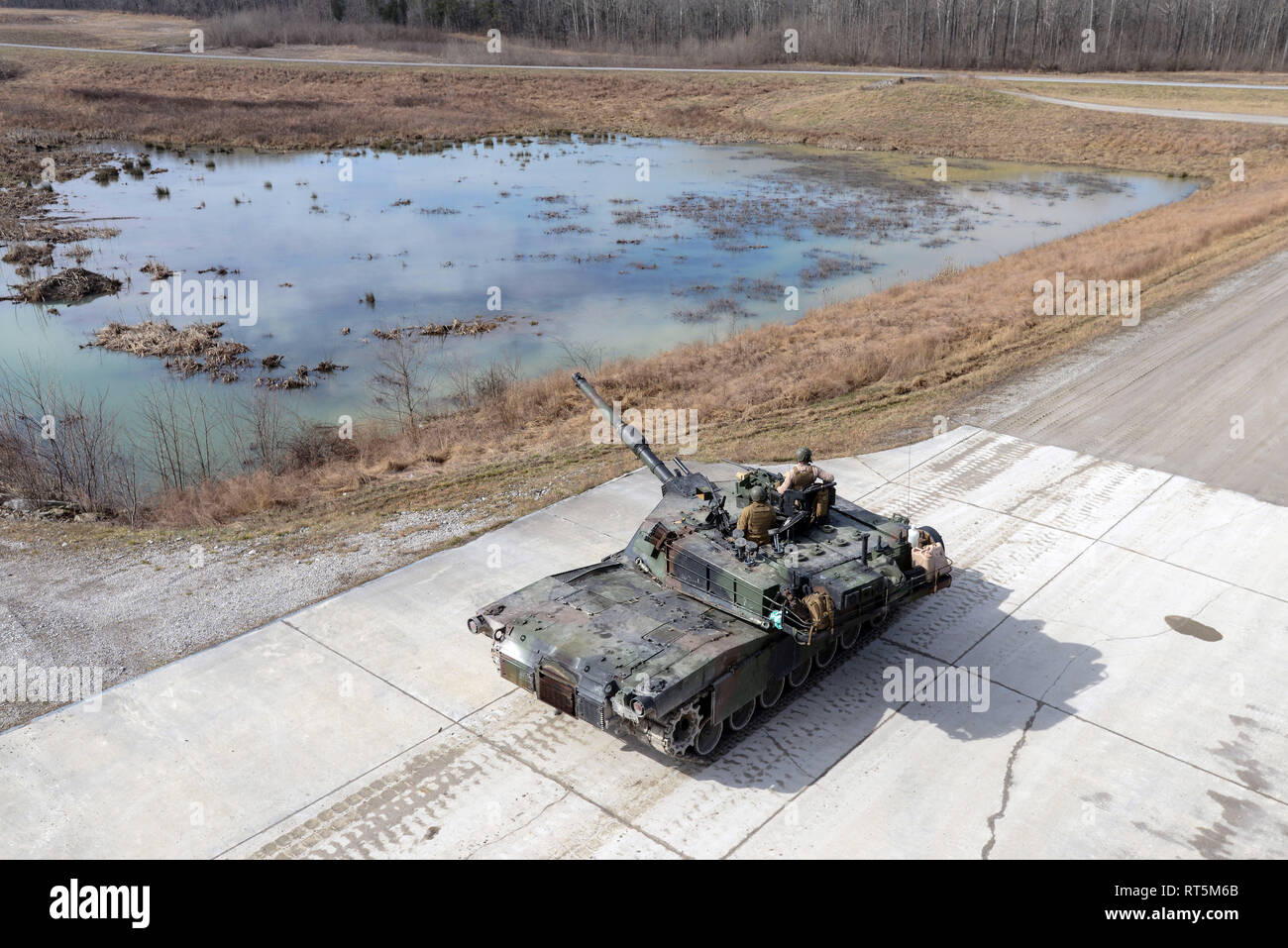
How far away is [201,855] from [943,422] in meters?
15.7

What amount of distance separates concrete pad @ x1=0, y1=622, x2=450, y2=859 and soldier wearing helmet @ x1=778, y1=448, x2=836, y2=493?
5.04m

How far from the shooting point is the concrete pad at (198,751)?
937 cm

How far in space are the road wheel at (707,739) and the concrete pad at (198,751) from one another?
9.93ft

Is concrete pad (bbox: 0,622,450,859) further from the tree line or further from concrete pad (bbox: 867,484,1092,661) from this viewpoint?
the tree line

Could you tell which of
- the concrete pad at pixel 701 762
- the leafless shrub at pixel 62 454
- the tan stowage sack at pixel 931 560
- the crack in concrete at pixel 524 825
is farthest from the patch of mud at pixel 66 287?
the tan stowage sack at pixel 931 560

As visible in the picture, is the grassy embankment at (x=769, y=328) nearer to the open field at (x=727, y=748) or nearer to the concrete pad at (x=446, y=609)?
the concrete pad at (x=446, y=609)

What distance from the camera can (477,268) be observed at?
34.2 meters

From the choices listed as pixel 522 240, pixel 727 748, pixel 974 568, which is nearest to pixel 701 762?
pixel 727 748

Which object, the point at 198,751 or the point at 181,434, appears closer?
the point at 198,751

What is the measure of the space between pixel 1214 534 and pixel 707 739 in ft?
32.9

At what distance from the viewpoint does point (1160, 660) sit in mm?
12281

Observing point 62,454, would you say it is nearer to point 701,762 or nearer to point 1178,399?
point 701,762

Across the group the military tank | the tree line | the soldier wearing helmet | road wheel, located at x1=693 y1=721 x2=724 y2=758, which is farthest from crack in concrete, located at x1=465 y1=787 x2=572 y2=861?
the tree line
